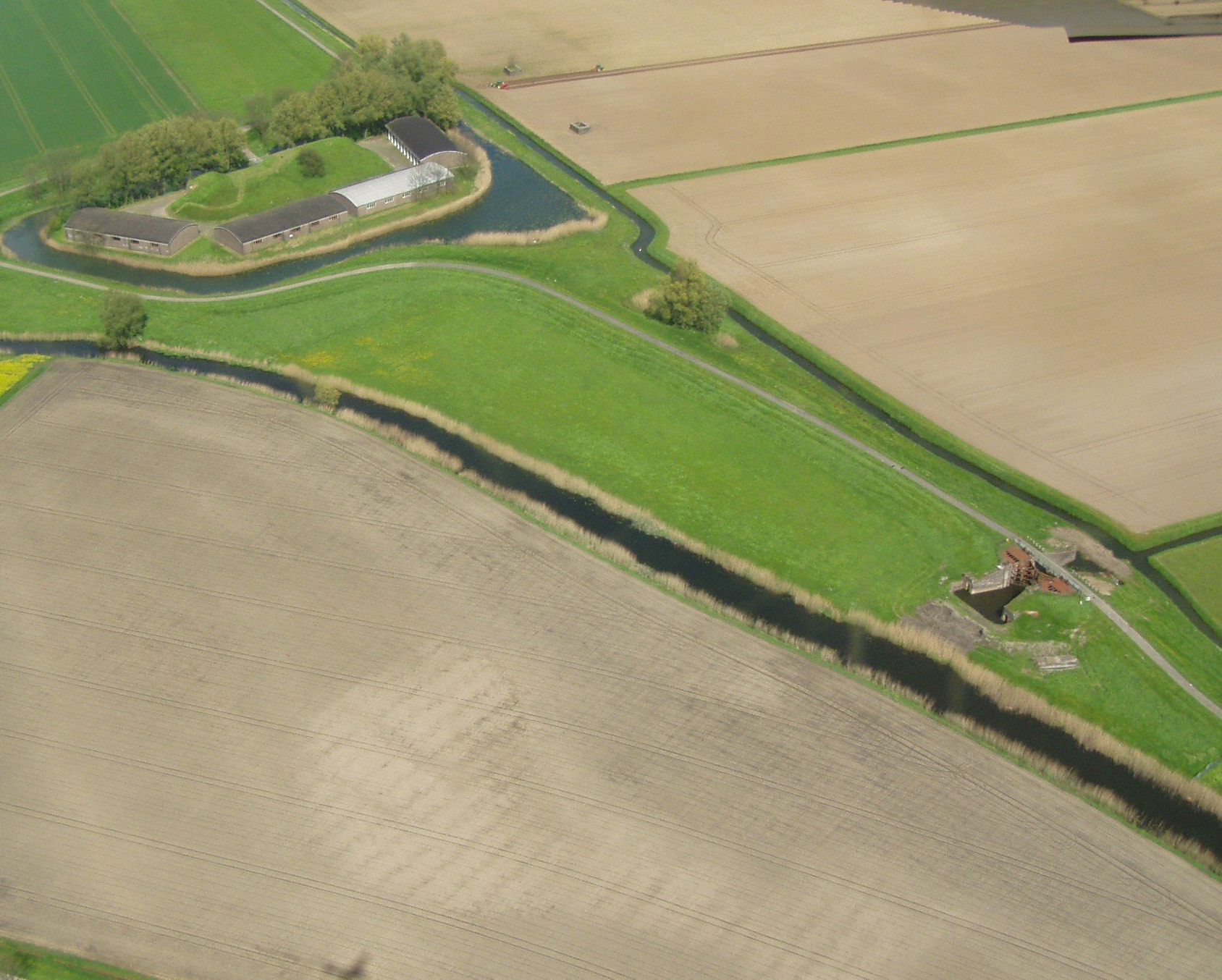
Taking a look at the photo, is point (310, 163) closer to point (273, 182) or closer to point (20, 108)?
point (273, 182)

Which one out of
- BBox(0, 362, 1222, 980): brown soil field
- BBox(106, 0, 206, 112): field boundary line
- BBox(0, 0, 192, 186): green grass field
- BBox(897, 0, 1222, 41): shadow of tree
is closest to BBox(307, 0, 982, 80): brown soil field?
BBox(897, 0, 1222, 41): shadow of tree

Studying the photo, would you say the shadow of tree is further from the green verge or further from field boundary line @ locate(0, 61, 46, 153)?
field boundary line @ locate(0, 61, 46, 153)

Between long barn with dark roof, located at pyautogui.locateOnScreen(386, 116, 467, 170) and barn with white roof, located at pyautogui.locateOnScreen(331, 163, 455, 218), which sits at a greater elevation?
long barn with dark roof, located at pyautogui.locateOnScreen(386, 116, 467, 170)

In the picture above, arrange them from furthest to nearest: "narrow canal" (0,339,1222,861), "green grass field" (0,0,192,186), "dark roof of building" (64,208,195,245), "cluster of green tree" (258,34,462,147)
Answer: "green grass field" (0,0,192,186) → "cluster of green tree" (258,34,462,147) → "dark roof of building" (64,208,195,245) → "narrow canal" (0,339,1222,861)

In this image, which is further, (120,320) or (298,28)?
(298,28)

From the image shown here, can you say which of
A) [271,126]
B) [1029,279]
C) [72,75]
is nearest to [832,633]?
[1029,279]

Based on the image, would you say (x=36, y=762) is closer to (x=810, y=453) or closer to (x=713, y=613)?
(x=713, y=613)
